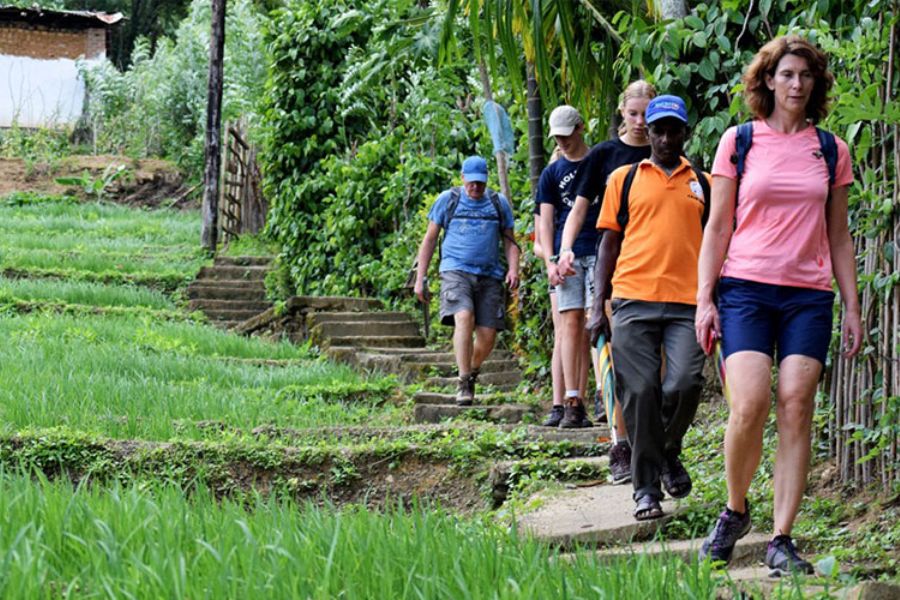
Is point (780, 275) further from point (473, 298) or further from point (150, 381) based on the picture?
point (150, 381)

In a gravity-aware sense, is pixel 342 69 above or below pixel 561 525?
above

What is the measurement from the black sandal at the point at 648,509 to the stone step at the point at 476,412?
377 cm

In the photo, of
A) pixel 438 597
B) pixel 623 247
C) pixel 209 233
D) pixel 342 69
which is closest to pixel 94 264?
pixel 209 233

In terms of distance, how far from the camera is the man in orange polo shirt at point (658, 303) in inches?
232

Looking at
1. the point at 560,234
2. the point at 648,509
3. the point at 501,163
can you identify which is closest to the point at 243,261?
the point at 501,163

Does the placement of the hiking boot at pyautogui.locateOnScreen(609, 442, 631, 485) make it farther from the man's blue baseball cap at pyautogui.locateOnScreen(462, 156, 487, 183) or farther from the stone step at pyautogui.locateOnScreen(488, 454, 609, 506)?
the man's blue baseball cap at pyautogui.locateOnScreen(462, 156, 487, 183)

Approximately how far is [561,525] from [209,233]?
56.4ft

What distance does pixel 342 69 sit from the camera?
18344mm

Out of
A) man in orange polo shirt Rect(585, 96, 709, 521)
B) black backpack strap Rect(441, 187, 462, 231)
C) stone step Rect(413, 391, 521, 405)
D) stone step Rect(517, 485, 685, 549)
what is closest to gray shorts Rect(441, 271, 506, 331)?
black backpack strap Rect(441, 187, 462, 231)

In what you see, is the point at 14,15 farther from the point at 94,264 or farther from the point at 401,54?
the point at 401,54

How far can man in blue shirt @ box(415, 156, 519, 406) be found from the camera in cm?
1004

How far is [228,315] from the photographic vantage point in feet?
59.7

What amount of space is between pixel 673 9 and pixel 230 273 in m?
12.3

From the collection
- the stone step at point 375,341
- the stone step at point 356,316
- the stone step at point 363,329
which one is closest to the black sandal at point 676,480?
the stone step at point 375,341
